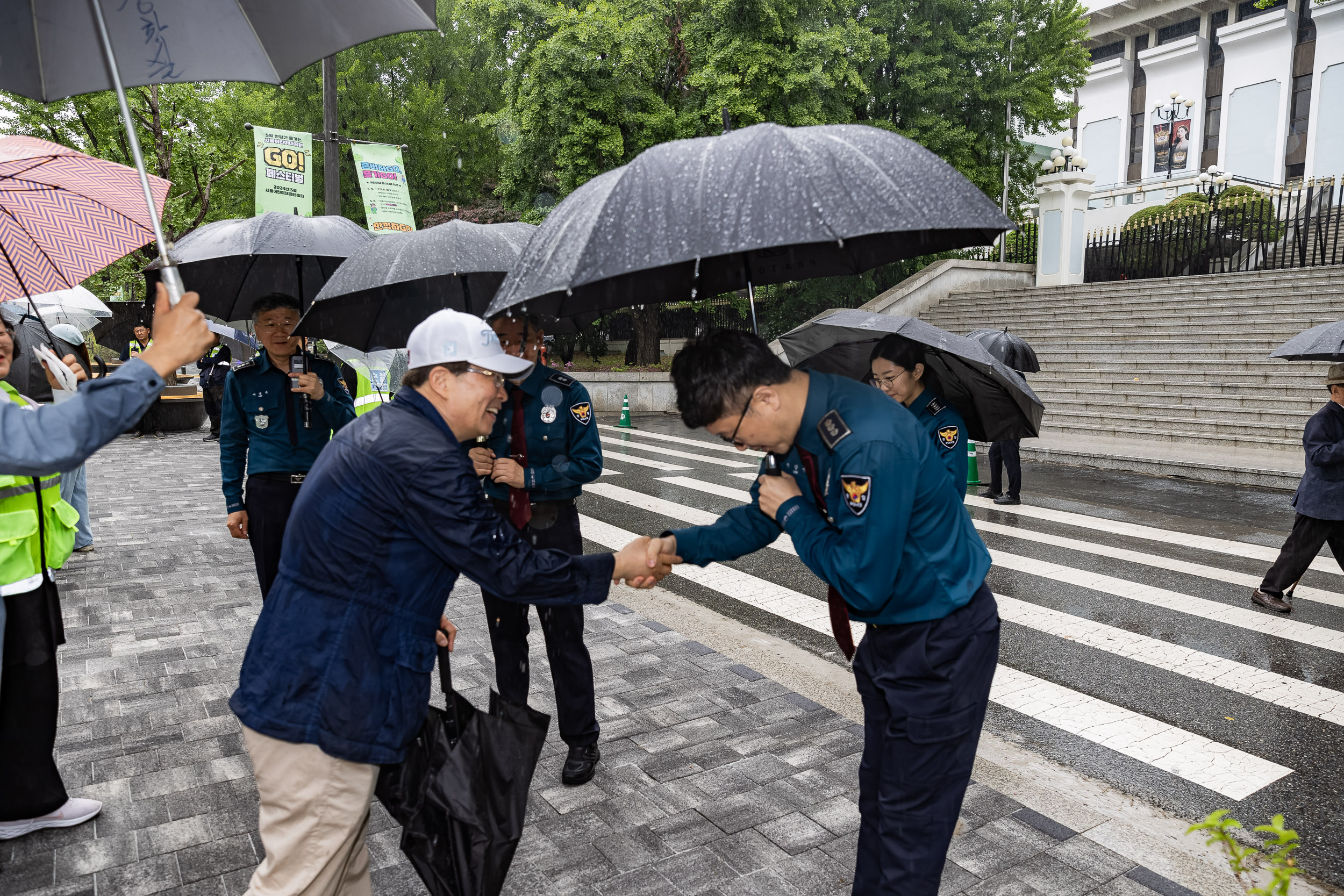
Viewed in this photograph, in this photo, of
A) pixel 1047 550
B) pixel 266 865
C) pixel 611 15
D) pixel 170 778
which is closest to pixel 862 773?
pixel 266 865

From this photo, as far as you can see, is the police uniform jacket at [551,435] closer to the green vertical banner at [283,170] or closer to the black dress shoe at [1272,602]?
the black dress shoe at [1272,602]

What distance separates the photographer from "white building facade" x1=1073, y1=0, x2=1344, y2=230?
3725cm

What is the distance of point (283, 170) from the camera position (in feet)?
35.9

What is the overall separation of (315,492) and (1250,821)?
12.5 feet

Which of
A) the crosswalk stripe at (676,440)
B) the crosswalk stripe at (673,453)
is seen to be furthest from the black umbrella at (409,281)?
the crosswalk stripe at (676,440)

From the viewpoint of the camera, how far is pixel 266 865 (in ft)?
7.51

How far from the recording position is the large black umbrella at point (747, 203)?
6.52 ft

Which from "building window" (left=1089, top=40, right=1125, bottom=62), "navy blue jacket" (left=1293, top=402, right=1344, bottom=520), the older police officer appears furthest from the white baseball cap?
"building window" (left=1089, top=40, right=1125, bottom=62)

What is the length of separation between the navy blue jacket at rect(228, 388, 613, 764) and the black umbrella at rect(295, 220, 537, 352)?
1.45m

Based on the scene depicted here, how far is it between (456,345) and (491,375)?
0.12m

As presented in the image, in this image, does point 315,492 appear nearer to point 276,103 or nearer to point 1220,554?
point 1220,554

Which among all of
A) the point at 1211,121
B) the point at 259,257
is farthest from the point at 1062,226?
the point at 1211,121

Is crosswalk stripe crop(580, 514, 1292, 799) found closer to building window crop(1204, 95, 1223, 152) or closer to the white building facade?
the white building facade

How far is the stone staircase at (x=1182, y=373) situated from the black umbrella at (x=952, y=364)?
370 inches
